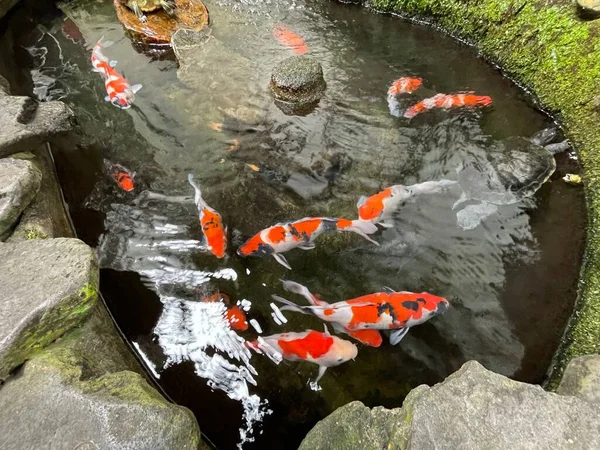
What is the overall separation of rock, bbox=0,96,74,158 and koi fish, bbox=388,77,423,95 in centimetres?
383

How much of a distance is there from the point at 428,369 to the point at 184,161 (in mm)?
3337

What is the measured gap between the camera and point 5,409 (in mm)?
2260

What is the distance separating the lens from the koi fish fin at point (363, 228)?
3.93 m

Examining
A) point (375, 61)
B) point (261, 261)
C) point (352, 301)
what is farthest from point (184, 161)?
point (375, 61)

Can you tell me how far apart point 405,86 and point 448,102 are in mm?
568

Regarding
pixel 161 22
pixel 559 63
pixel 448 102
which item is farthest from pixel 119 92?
pixel 559 63

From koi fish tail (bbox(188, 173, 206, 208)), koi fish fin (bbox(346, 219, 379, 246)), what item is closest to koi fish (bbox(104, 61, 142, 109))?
koi fish tail (bbox(188, 173, 206, 208))

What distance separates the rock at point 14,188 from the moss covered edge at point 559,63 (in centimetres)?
434

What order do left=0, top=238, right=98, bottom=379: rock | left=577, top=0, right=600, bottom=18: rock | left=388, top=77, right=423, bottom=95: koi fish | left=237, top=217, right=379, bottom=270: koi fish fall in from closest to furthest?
1. left=0, top=238, right=98, bottom=379: rock
2. left=237, top=217, right=379, bottom=270: koi fish
3. left=577, top=0, right=600, bottom=18: rock
4. left=388, top=77, right=423, bottom=95: koi fish

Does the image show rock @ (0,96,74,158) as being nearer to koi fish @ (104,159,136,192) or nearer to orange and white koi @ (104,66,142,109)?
koi fish @ (104,159,136,192)

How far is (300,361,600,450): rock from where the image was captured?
197 cm

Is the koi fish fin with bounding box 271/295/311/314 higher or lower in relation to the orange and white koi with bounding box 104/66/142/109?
lower

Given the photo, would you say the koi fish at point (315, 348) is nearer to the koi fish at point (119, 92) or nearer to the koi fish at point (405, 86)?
the koi fish at point (405, 86)

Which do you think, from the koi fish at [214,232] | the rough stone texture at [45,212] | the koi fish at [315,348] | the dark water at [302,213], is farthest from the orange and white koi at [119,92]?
the koi fish at [315,348]
